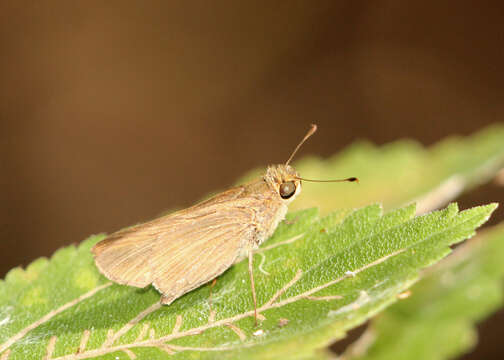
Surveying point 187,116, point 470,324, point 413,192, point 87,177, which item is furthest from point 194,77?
point 470,324

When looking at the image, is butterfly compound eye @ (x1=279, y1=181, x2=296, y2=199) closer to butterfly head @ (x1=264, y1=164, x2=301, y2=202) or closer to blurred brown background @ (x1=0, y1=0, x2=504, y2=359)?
butterfly head @ (x1=264, y1=164, x2=301, y2=202)

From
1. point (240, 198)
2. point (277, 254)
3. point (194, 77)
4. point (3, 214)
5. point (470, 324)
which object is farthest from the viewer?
point (194, 77)

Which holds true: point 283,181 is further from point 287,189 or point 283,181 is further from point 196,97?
point 196,97

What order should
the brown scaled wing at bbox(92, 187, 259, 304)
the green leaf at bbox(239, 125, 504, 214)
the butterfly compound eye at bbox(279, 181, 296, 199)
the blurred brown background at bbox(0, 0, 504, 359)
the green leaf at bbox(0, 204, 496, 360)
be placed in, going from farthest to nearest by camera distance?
the blurred brown background at bbox(0, 0, 504, 359)
the green leaf at bbox(239, 125, 504, 214)
the butterfly compound eye at bbox(279, 181, 296, 199)
the brown scaled wing at bbox(92, 187, 259, 304)
the green leaf at bbox(0, 204, 496, 360)

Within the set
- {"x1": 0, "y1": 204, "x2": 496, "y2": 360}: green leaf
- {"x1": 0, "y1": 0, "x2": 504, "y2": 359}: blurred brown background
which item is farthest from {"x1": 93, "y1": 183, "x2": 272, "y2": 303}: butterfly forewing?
{"x1": 0, "y1": 0, "x2": 504, "y2": 359}: blurred brown background

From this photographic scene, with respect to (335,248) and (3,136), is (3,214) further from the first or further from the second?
(335,248)

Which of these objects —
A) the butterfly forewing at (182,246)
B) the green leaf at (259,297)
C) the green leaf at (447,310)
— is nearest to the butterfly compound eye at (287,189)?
the butterfly forewing at (182,246)

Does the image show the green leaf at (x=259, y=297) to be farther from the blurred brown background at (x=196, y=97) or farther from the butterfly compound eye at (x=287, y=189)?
the blurred brown background at (x=196, y=97)
